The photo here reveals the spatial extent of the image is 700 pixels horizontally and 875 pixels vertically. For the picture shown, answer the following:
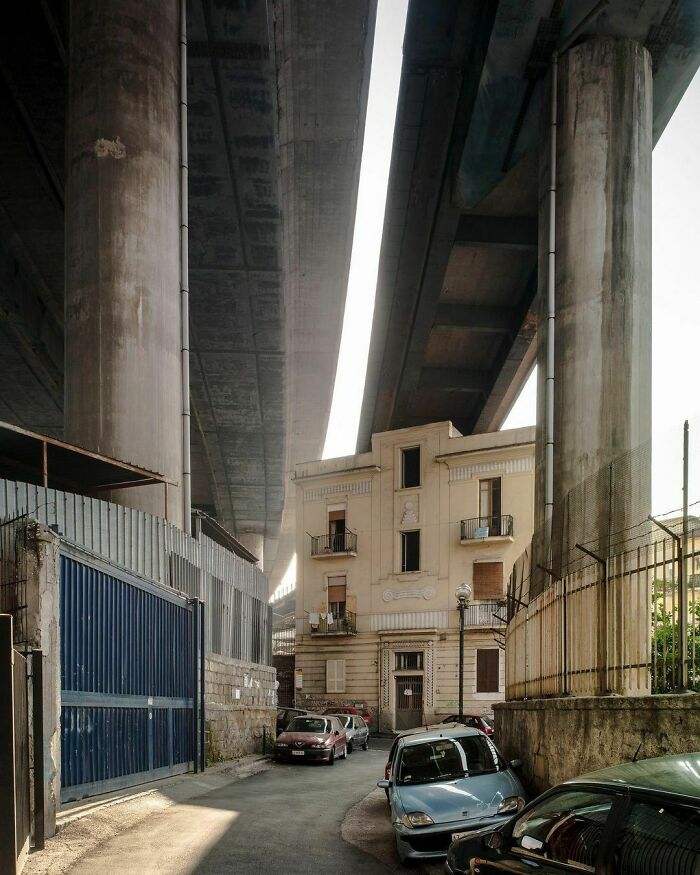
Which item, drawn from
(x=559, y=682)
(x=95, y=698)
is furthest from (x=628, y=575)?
(x=95, y=698)

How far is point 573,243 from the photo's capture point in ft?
64.3

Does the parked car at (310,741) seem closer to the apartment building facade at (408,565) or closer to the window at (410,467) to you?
the apartment building facade at (408,565)

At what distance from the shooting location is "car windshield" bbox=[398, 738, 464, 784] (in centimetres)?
1089

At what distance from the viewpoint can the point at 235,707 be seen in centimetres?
2441

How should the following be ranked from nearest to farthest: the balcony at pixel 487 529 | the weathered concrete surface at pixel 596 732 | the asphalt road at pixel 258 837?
the weathered concrete surface at pixel 596 732, the asphalt road at pixel 258 837, the balcony at pixel 487 529

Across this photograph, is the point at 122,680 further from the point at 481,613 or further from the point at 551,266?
the point at 481,613

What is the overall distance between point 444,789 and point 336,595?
36881 mm

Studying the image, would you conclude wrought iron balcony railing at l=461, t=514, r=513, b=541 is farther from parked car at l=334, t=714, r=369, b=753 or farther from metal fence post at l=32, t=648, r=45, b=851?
metal fence post at l=32, t=648, r=45, b=851

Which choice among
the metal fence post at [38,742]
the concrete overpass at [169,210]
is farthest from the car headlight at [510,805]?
the concrete overpass at [169,210]

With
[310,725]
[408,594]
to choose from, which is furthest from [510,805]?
[408,594]

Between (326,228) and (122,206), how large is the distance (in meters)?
12.8

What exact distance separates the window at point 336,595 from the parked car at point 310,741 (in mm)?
20735

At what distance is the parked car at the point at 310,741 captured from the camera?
78.6 ft

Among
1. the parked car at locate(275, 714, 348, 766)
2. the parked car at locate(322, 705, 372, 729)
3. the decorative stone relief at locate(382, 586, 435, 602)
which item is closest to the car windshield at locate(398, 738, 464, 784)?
the parked car at locate(275, 714, 348, 766)
